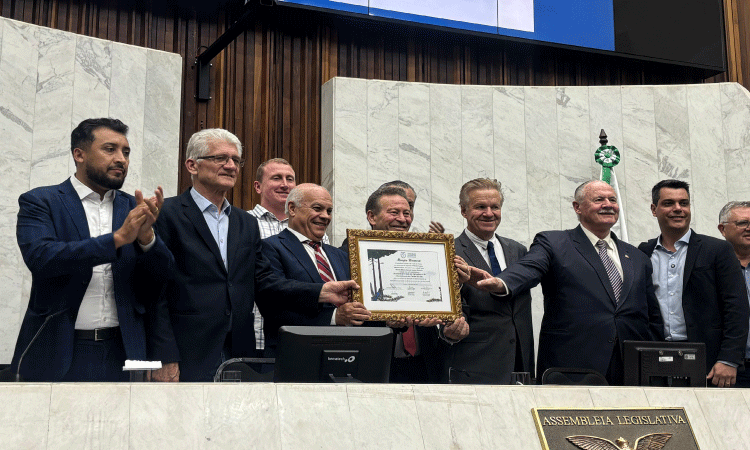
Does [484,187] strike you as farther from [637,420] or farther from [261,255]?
[637,420]

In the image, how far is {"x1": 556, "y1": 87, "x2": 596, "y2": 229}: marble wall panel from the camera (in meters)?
6.35

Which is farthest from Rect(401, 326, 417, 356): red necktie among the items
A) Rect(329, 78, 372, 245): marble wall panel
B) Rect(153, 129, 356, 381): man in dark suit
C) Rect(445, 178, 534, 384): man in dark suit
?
Rect(329, 78, 372, 245): marble wall panel

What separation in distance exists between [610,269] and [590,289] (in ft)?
0.56

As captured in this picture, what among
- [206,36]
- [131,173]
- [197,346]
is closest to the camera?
[197,346]

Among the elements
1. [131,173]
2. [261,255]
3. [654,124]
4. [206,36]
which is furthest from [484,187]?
[654,124]

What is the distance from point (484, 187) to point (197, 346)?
1.37m

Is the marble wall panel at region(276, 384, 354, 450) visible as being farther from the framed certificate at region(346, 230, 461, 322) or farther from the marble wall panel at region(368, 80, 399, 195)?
the marble wall panel at region(368, 80, 399, 195)

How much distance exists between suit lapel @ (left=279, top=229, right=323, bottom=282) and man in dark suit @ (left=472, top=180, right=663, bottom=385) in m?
0.61

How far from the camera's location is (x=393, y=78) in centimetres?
641

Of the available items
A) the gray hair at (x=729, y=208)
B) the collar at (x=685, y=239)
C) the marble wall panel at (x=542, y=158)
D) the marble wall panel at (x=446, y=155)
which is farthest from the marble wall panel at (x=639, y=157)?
the collar at (x=685, y=239)

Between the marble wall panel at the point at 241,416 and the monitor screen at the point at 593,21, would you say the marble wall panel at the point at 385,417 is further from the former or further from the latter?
the monitor screen at the point at 593,21

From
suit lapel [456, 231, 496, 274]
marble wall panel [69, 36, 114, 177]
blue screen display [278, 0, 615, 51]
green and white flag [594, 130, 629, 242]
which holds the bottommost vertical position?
suit lapel [456, 231, 496, 274]

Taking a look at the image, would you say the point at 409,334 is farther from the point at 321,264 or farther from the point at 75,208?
the point at 75,208

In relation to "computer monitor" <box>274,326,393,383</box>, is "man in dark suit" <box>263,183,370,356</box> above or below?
above
